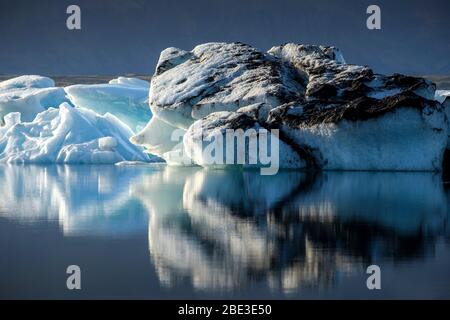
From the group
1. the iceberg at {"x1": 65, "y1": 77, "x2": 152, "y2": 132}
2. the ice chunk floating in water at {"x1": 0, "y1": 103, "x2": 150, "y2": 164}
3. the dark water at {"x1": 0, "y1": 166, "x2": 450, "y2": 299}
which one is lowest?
the dark water at {"x1": 0, "y1": 166, "x2": 450, "y2": 299}

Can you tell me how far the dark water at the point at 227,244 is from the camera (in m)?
6.26

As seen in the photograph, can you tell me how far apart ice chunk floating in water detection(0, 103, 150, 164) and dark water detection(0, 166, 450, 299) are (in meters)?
18.4

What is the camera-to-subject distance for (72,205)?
12664mm

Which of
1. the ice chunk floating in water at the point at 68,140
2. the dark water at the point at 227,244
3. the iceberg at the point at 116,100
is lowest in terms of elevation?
the dark water at the point at 227,244

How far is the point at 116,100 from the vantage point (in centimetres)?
3769

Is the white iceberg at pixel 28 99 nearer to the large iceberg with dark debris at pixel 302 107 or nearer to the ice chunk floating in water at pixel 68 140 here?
the ice chunk floating in water at pixel 68 140

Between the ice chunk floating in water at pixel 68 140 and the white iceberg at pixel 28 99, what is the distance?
212 cm

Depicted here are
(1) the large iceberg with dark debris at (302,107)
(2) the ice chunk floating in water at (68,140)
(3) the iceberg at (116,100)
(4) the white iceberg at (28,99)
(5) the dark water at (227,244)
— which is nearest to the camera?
(5) the dark water at (227,244)

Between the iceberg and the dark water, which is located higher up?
the iceberg

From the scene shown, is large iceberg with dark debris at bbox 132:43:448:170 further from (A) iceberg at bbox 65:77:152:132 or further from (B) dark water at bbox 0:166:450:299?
(A) iceberg at bbox 65:77:152:132

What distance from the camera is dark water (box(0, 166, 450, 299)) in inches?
247

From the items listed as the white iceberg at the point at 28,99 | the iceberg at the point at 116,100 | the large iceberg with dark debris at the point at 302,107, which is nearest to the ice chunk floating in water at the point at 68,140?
the iceberg at the point at 116,100

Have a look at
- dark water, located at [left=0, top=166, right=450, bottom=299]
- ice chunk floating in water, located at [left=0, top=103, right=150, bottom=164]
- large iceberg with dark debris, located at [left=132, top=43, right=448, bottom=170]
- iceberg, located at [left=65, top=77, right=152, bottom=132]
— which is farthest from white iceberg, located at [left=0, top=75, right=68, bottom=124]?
dark water, located at [left=0, top=166, right=450, bottom=299]

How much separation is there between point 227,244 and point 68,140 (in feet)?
85.5
